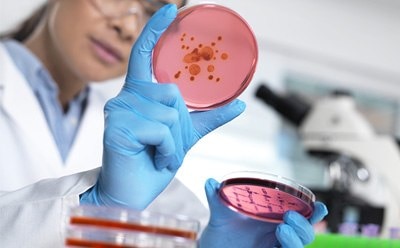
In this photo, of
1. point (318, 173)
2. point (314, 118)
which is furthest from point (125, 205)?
point (318, 173)

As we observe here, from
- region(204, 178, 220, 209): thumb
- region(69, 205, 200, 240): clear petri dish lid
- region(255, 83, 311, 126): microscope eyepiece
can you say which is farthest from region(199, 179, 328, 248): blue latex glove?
region(255, 83, 311, 126): microscope eyepiece

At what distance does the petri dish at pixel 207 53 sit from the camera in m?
1.01

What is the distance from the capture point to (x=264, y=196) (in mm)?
959

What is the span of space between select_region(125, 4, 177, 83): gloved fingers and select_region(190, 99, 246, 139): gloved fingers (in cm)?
13

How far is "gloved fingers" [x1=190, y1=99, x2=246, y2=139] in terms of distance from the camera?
1073 millimetres

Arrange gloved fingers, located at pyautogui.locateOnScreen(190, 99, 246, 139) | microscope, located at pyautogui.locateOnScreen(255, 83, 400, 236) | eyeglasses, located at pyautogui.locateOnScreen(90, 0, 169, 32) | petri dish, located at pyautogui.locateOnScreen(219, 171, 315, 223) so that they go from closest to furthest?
1. petri dish, located at pyautogui.locateOnScreen(219, 171, 315, 223)
2. gloved fingers, located at pyautogui.locateOnScreen(190, 99, 246, 139)
3. eyeglasses, located at pyautogui.locateOnScreen(90, 0, 169, 32)
4. microscope, located at pyautogui.locateOnScreen(255, 83, 400, 236)

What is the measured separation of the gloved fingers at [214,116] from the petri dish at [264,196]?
0.44 feet

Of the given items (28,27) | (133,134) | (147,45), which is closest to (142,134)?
(133,134)

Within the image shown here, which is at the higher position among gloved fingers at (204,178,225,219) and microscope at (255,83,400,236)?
gloved fingers at (204,178,225,219)

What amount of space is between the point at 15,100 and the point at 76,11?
0.32 meters

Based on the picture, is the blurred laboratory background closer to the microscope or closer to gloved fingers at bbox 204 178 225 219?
the microscope

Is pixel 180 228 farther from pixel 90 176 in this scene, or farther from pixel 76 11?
pixel 76 11

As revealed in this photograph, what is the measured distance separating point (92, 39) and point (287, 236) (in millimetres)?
976

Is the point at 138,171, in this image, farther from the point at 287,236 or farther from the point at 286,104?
the point at 286,104
